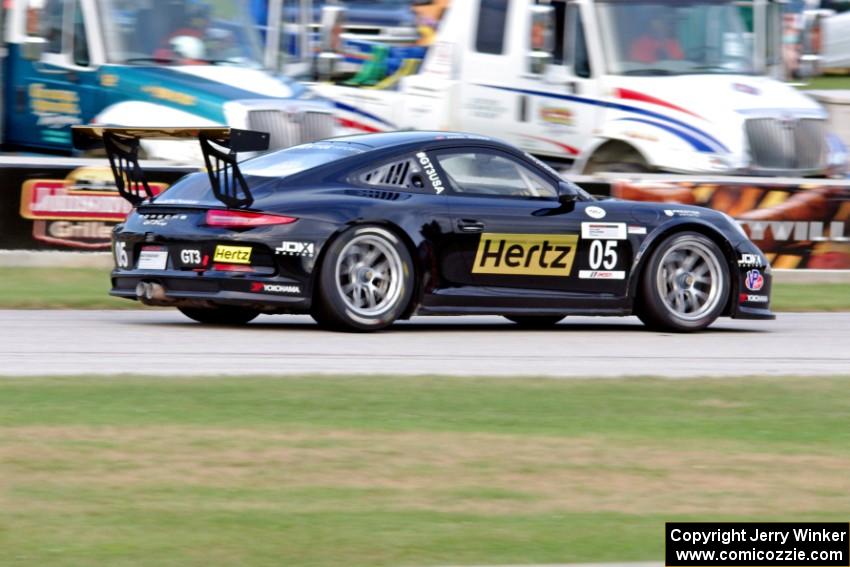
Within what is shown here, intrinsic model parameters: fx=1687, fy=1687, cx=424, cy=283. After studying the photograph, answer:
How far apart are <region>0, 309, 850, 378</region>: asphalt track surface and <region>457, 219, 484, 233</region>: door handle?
0.74m

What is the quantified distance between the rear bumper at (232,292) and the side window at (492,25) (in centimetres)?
903

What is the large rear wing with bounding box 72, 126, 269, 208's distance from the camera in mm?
10609

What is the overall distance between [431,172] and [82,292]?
408cm

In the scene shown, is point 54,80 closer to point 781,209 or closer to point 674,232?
point 781,209

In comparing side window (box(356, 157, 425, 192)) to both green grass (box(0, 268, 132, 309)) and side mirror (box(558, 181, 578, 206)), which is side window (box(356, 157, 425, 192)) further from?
green grass (box(0, 268, 132, 309))

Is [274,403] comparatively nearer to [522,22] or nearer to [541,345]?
[541,345]

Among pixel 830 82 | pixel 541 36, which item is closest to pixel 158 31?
pixel 541 36

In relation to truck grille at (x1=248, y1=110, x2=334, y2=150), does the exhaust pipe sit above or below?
below

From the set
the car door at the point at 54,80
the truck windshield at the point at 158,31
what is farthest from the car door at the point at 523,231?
the car door at the point at 54,80

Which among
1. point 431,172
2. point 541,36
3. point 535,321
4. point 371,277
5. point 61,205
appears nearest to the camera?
Answer: point 371,277

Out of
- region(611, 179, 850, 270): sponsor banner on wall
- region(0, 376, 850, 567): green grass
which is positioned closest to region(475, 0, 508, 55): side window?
region(611, 179, 850, 270): sponsor banner on wall

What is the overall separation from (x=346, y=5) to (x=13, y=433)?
60.5 ft

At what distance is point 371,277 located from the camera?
438 inches

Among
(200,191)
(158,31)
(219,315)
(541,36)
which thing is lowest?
(219,315)
